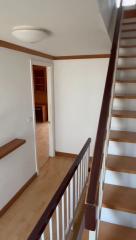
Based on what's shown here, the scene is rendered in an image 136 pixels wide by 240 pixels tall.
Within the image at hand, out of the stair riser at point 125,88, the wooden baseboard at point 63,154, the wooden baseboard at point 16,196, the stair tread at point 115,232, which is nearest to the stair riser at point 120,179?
the stair tread at point 115,232

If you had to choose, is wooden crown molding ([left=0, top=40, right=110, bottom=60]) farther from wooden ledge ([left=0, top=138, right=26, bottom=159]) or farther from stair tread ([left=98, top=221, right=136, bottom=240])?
stair tread ([left=98, top=221, right=136, bottom=240])

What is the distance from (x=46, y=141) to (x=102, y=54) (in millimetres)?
3119

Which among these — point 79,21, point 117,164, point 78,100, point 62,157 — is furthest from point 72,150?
point 79,21

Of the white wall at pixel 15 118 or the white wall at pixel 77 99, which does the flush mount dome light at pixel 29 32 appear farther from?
the white wall at pixel 77 99

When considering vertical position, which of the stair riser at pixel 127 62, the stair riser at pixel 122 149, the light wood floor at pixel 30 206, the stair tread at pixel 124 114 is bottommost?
the light wood floor at pixel 30 206

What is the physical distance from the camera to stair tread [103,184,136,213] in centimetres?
163

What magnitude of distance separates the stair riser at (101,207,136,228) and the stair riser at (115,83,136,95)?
4.85 ft

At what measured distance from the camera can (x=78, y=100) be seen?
4328mm

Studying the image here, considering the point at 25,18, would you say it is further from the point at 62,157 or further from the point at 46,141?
the point at 46,141

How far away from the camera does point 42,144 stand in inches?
221

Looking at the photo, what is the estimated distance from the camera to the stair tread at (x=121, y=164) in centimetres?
180

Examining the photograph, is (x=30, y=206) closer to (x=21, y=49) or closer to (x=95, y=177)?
(x=95, y=177)

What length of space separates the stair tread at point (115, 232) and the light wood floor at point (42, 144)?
272 cm

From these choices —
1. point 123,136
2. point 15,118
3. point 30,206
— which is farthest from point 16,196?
point 123,136
